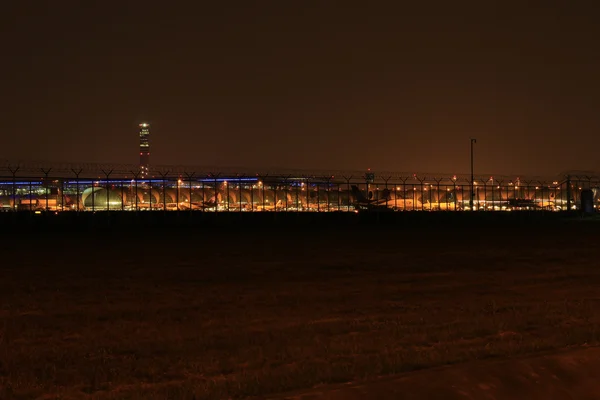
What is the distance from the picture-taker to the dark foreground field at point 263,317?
7.71 meters

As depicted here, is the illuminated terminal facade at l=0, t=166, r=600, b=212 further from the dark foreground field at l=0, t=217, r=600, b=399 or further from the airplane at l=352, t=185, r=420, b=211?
the dark foreground field at l=0, t=217, r=600, b=399

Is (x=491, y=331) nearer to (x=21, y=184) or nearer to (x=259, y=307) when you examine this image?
(x=259, y=307)

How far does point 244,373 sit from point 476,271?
10.9m

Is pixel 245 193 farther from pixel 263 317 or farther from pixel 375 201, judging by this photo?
pixel 263 317

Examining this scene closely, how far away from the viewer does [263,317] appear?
10.8 meters

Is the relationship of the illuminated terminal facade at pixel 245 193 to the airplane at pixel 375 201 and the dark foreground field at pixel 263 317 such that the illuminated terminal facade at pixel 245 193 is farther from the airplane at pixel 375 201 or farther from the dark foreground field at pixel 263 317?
the dark foreground field at pixel 263 317

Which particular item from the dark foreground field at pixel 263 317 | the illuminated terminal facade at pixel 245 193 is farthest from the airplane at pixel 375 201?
the dark foreground field at pixel 263 317

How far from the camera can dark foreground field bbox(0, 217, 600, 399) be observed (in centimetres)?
771

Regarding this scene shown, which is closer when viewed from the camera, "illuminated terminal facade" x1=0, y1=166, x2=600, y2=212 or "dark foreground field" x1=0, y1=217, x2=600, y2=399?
"dark foreground field" x1=0, y1=217, x2=600, y2=399

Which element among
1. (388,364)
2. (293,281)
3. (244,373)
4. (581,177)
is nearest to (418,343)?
(388,364)

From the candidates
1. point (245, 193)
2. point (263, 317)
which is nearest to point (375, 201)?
point (245, 193)

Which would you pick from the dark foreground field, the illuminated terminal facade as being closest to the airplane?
the illuminated terminal facade

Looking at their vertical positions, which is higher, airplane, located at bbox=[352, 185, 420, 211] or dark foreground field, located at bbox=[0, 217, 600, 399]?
airplane, located at bbox=[352, 185, 420, 211]

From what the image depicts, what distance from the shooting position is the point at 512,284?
14797 mm
